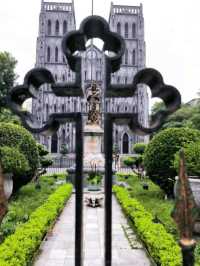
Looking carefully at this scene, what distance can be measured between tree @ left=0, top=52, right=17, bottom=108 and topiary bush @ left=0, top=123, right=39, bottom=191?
73.1 ft

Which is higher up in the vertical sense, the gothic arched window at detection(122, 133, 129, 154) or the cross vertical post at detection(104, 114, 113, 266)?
the gothic arched window at detection(122, 133, 129, 154)

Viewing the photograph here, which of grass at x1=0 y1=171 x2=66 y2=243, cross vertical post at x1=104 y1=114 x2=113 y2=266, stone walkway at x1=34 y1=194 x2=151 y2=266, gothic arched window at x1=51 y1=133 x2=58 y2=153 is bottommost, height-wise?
stone walkway at x1=34 y1=194 x2=151 y2=266

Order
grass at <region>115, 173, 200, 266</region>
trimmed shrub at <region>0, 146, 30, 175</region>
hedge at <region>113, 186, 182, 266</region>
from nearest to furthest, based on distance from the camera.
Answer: hedge at <region>113, 186, 182, 266</region>, grass at <region>115, 173, 200, 266</region>, trimmed shrub at <region>0, 146, 30, 175</region>

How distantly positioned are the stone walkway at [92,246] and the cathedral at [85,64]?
3590cm

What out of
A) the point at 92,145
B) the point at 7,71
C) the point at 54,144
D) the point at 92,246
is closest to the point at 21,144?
the point at 92,145

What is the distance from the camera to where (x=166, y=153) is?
10828 mm

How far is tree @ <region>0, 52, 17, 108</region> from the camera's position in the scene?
3266 centimetres

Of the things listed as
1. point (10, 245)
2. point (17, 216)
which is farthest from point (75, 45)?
point (17, 216)

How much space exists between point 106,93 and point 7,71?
32808 mm

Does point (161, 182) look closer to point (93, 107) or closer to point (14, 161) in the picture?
point (14, 161)

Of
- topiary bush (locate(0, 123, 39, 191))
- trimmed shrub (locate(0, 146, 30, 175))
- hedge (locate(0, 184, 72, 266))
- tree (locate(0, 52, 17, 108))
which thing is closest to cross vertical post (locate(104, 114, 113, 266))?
hedge (locate(0, 184, 72, 266))

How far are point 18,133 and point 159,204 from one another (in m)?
5.21

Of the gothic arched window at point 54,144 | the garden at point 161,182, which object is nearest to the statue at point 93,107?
the garden at point 161,182

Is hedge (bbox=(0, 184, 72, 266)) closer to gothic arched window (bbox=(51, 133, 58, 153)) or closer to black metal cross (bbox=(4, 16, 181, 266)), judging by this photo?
black metal cross (bbox=(4, 16, 181, 266))
